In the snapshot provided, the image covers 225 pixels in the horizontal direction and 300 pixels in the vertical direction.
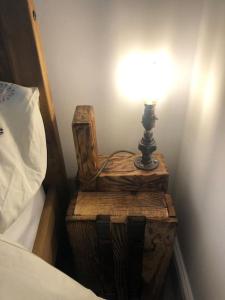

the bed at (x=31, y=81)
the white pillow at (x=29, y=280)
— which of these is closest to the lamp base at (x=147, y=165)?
the bed at (x=31, y=81)

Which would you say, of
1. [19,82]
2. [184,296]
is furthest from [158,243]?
[19,82]

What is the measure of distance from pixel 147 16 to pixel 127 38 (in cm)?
9

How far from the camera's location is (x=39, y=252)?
0.73 m

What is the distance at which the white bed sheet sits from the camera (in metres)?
0.65

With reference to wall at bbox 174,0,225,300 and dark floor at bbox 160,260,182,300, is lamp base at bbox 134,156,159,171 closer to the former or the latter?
wall at bbox 174,0,225,300

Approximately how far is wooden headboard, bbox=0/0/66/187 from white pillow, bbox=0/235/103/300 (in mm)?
455

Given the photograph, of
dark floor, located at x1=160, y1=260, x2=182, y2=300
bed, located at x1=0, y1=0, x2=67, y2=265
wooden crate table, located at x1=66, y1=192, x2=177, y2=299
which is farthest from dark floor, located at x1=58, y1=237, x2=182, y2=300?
bed, located at x1=0, y1=0, x2=67, y2=265

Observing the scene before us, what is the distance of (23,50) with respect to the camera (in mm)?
712

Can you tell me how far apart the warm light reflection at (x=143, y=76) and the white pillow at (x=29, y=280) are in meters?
0.55

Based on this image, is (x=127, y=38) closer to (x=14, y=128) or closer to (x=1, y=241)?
(x=14, y=128)

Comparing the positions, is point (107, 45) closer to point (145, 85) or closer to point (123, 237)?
point (145, 85)

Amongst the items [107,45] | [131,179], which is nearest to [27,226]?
[131,179]

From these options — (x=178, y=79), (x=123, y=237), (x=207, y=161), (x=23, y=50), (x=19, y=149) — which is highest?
(x=23, y=50)

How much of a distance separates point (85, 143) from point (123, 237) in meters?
0.34
